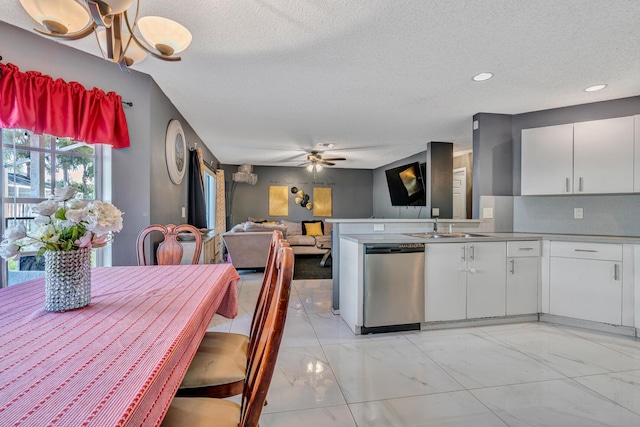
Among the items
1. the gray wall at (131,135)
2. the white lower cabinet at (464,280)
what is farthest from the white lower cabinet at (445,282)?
the gray wall at (131,135)

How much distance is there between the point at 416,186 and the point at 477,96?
2.72 meters

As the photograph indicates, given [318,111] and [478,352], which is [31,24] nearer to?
[318,111]

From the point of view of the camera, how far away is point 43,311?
1.04 meters

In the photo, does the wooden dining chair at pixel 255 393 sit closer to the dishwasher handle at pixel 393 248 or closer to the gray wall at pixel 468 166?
the dishwasher handle at pixel 393 248

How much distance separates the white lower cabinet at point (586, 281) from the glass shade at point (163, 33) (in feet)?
11.2

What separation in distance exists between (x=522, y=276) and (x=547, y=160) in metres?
1.26

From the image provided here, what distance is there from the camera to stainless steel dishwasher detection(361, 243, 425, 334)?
8.32 ft

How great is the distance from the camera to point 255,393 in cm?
72

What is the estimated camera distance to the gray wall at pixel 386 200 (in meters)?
6.06

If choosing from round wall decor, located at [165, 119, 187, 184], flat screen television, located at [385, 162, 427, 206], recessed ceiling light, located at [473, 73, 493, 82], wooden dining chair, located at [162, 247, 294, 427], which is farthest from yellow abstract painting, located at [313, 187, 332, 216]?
wooden dining chair, located at [162, 247, 294, 427]

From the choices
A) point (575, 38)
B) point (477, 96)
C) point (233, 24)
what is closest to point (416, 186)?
point (477, 96)

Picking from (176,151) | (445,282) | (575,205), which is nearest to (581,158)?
(575,205)

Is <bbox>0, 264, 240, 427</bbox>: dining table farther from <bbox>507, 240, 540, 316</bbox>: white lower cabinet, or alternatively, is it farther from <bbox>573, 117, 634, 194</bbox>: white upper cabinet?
<bbox>573, 117, 634, 194</bbox>: white upper cabinet

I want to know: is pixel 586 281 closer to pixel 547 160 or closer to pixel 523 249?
pixel 523 249
